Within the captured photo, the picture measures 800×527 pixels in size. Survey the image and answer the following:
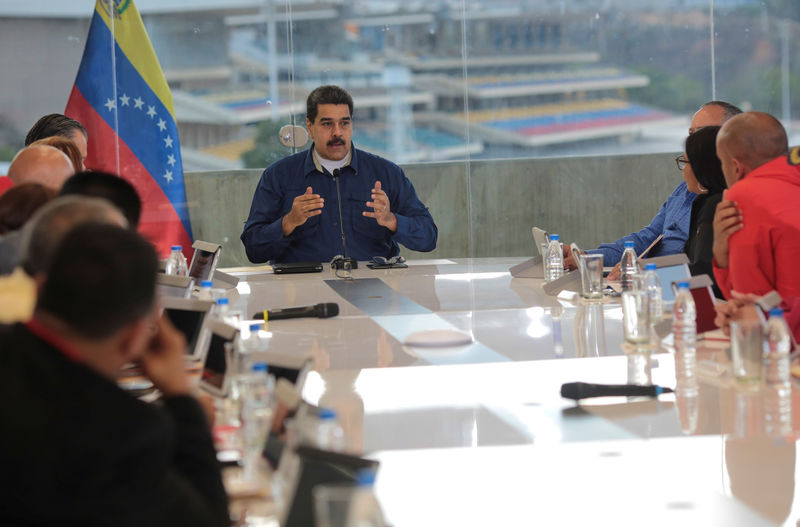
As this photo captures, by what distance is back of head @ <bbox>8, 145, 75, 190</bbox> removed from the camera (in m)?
2.96

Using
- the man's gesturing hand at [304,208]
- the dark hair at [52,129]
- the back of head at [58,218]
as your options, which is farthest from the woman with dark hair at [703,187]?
the dark hair at [52,129]

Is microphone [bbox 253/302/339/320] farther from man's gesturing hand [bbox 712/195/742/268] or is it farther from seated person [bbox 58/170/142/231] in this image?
man's gesturing hand [bbox 712/195/742/268]

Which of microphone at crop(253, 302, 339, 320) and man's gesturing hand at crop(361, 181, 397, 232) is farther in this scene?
man's gesturing hand at crop(361, 181, 397, 232)

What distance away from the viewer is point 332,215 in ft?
15.4

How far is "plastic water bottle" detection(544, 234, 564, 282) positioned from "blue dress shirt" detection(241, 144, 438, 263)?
887mm

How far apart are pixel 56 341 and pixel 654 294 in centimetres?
201

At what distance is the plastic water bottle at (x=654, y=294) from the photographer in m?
2.77

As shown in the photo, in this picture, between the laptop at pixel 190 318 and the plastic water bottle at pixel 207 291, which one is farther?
the plastic water bottle at pixel 207 291

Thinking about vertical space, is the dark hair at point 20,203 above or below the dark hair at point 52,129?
below

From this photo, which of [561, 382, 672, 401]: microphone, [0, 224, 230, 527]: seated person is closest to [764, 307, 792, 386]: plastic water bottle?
[561, 382, 672, 401]: microphone

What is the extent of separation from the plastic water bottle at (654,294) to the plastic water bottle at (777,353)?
65 centimetres

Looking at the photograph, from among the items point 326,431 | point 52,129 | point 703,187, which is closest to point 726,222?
point 703,187

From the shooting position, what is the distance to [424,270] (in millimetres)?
4398

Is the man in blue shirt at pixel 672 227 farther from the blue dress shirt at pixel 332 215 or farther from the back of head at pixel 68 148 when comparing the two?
the back of head at pixel 68 148
